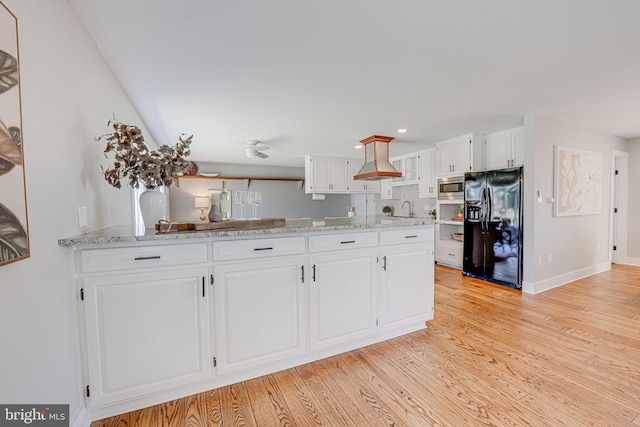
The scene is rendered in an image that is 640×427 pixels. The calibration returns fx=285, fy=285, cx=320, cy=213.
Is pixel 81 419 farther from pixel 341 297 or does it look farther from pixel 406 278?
pixel 406 278

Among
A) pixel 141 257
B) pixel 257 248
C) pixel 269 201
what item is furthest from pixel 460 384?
pixel 269 201

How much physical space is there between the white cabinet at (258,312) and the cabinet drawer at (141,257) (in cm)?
17

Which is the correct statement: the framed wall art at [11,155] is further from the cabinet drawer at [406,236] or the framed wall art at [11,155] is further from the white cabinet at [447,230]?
the white cabinet at [447,230]

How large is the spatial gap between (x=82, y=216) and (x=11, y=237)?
2.47ft

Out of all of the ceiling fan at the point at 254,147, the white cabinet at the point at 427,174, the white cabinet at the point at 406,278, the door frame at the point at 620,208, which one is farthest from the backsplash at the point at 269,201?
the white cabinet at the point at 406,278

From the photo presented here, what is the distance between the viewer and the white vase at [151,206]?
194cm

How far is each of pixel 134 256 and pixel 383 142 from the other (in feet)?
12.2

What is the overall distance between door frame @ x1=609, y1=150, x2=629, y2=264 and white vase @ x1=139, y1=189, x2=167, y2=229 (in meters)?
6.76

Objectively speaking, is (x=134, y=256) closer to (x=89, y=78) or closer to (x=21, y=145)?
(x=21, y=145)

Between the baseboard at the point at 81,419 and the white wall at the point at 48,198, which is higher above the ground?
the white wall at the point at 48,198

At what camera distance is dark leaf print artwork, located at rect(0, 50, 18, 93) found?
3.13 ft

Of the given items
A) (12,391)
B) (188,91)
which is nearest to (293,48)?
(188,91)

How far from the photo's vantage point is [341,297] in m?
2.22

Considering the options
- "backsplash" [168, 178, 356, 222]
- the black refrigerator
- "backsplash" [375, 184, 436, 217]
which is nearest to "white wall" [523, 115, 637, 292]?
the black refrigerator
